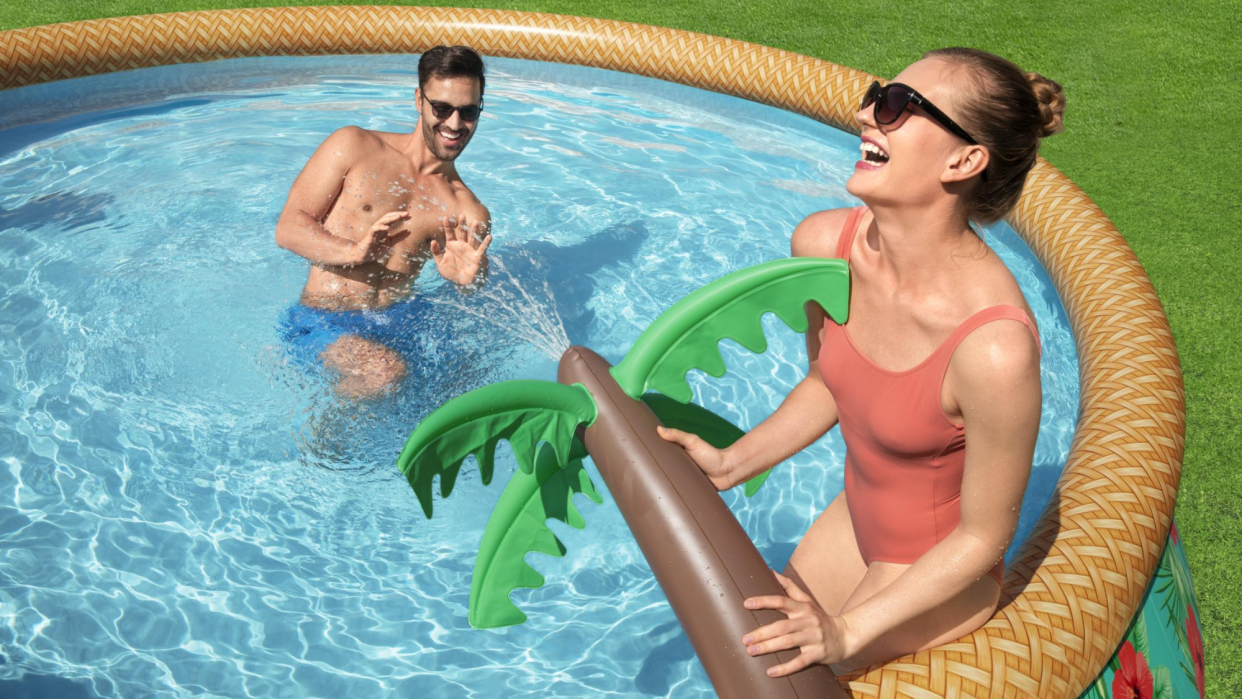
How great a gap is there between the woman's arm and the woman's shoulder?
1.68ft

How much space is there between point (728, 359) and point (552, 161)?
6.31 feet

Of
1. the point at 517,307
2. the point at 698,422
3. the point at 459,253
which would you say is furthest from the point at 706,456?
the point at 517,307

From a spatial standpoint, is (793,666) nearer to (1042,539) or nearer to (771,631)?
(771,631)

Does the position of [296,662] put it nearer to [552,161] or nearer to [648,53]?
[552,161]

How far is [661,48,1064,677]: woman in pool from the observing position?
1.77 m

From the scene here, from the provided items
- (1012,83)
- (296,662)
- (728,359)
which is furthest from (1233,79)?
Answer: (296,662)

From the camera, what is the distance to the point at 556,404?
2.17 meters

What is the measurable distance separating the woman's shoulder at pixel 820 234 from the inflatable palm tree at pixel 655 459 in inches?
4.7

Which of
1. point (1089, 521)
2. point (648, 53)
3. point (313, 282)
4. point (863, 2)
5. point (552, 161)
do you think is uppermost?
point (863, 2)

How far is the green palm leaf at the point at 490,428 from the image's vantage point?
1.92 m

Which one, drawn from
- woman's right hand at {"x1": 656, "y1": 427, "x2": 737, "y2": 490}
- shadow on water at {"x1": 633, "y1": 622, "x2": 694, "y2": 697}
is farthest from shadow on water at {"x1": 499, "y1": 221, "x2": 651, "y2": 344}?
woman's right hand at {"x1": 656, "y1": 427, "x2": 737, "y2": 490}

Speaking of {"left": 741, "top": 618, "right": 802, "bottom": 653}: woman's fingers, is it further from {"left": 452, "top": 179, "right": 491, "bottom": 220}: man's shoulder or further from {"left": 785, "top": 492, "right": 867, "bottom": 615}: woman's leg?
{"left": 452, "top": 179, "right": 491, "bottom": 220}: man's shoulder

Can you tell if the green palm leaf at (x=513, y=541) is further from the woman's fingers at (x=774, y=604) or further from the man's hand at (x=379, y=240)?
the man's hand at (x=379, y=240)

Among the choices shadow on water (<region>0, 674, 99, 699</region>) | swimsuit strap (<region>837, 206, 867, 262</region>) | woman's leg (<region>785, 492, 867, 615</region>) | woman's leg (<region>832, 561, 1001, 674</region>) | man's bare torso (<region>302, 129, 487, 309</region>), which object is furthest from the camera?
man's bare torso (<region>302, 129, 487, 309</region>)
